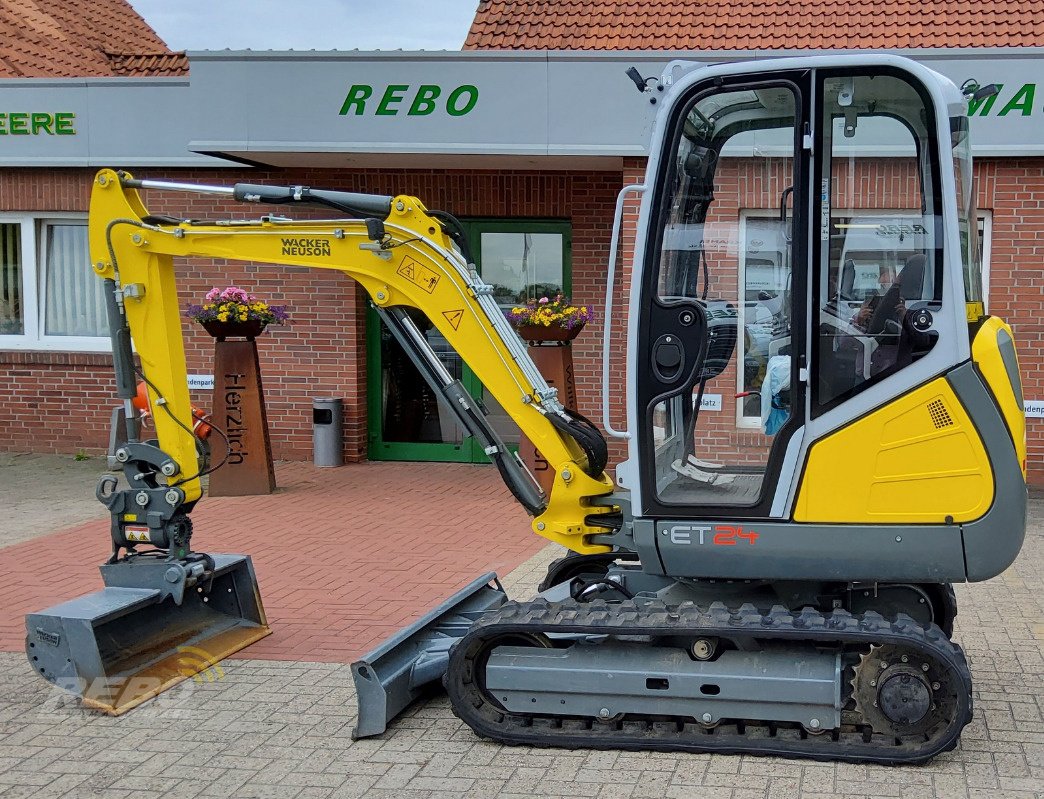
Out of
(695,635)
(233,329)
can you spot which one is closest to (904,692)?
(695,635)

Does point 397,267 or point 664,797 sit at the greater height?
point 397,267

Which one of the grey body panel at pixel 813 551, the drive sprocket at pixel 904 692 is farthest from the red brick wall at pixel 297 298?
the drive sprocket at pixel 904 692

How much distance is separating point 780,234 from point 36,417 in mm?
10979

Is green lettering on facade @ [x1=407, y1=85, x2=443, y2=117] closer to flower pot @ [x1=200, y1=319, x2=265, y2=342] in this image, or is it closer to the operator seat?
flower pot @ [x1=200, y1=319, x2=265, y2=342]

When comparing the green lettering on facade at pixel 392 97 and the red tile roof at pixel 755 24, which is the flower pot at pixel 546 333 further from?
the red tile roof at pixel 755 24

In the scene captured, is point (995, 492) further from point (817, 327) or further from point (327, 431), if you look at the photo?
point (327, 431)

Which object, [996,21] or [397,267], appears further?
[996,21]

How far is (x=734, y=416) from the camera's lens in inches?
201

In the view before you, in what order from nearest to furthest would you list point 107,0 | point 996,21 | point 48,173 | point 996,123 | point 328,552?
point 328,552, point 996,123, point 996,21, point 48,173, point 107,0

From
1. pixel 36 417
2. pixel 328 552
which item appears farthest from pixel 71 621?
pixel 36 417

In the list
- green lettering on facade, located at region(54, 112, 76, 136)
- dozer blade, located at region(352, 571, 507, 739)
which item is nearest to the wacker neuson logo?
green lettering on facade, located at region(54, 112, 76, 136)

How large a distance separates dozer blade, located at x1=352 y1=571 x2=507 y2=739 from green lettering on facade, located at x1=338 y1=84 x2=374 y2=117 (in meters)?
6.60

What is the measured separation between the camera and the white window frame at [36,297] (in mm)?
13648

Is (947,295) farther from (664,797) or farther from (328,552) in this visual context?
(328,552)
